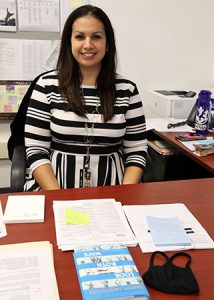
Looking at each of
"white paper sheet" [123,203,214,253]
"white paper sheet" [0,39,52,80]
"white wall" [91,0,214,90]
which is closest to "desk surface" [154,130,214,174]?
"white paper sheet" [123,203,214,253]

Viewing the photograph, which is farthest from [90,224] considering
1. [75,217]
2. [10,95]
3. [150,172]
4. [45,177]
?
[10,95]

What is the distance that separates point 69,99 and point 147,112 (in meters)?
1.37

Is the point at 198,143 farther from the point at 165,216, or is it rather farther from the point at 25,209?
the point at 25,209

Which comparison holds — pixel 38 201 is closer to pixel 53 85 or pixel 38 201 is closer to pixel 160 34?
pixel 53 85

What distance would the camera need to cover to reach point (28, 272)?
0.83m

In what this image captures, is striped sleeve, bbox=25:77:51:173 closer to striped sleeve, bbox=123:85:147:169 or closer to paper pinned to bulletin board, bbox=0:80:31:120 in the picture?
striped sleeve, bbox=123:85:147:169

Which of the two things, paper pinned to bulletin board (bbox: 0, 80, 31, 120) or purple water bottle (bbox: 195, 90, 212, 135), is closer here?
purple water bottle (bbox: 195, 90, 212, 135)

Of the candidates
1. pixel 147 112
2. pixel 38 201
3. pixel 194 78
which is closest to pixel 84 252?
pixel 38 201

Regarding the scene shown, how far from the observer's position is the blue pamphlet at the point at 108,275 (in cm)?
75

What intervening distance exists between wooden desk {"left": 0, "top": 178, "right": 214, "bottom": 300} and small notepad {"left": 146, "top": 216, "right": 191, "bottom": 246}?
0.15 feet

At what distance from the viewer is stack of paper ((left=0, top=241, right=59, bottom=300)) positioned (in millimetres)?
767

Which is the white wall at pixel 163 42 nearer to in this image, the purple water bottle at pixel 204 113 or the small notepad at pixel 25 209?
the purple water bottle at pixel 204 113

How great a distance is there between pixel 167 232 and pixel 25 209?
17.3 inches

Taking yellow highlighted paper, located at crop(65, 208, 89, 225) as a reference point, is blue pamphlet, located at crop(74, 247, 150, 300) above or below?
above
